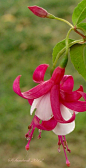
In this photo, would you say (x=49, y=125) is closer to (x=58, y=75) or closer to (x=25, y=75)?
(x=58, y=75)

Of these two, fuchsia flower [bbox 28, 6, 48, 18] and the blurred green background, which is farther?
the blurred green background

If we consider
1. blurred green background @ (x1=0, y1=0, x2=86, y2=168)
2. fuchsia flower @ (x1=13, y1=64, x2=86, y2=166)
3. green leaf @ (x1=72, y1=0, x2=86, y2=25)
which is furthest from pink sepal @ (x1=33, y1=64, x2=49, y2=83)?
blurred green background @ (x1=0, y1=0, x2=86, y2=168)

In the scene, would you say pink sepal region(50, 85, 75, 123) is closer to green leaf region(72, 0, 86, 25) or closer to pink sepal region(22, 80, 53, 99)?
pink sepal region(22, 80, 53, 99)

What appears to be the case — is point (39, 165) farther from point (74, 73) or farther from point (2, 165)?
point (74, 73)

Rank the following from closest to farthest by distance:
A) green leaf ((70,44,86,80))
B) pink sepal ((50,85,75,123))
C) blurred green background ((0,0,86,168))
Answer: pink sepal ((50,85,75,123)), green leaf ((70,44,86,80)), blurred green background ((0,0,86,168))

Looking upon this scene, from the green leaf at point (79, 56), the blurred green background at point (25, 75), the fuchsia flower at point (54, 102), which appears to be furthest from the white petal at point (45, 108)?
the blurred green background at point (25, 75)

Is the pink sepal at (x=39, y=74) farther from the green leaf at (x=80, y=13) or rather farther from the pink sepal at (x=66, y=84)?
the green leaf at (x=80, y=13)

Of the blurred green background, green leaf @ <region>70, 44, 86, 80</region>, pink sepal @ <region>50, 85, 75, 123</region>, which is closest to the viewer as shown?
pink sepal @ <region>50, 85, 75, 123</region>

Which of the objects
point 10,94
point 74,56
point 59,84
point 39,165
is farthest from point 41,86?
point 10,94
